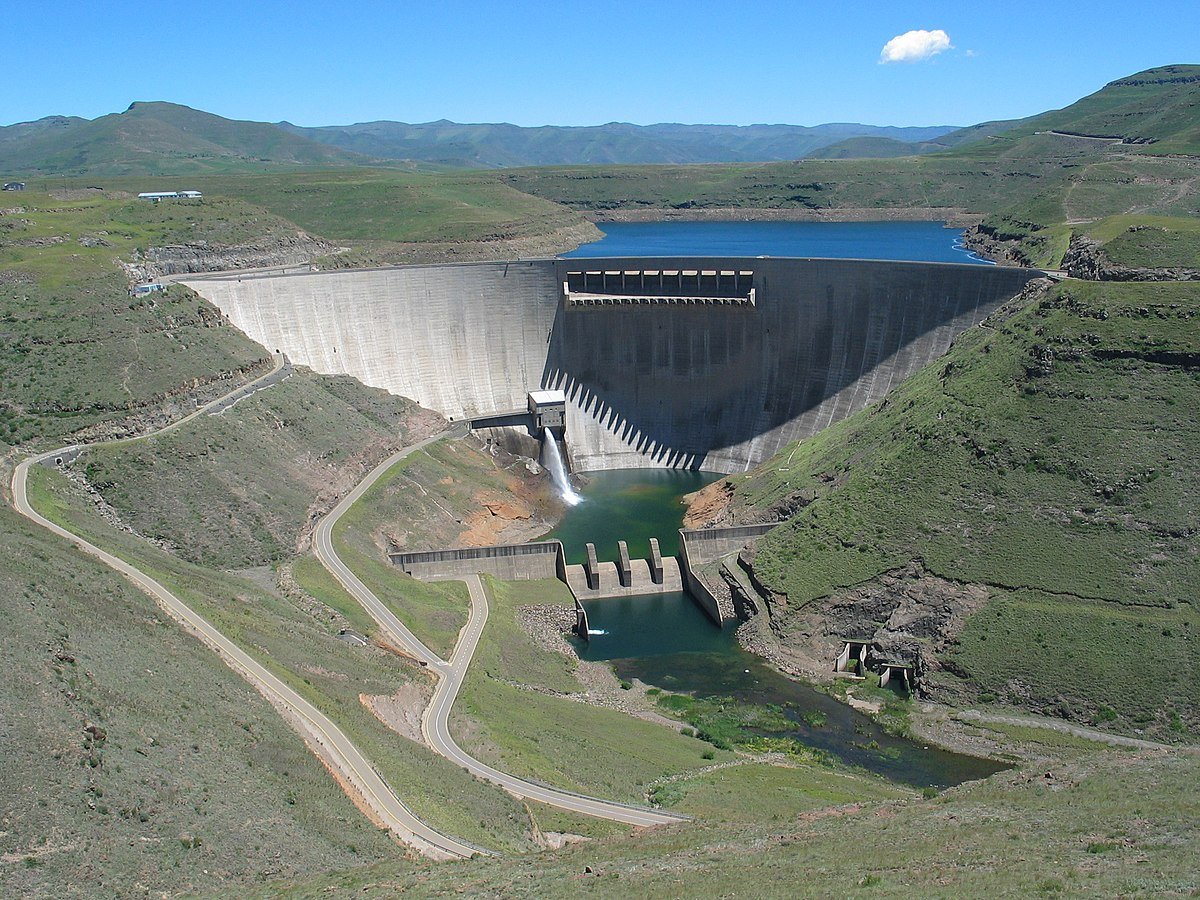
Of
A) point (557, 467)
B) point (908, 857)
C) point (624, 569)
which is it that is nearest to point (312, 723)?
point (908, 857)

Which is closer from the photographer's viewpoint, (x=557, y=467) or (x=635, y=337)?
(x=557, y=467)

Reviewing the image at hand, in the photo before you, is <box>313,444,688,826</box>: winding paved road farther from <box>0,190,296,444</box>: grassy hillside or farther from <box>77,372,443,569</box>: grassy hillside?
<box>0,190,296,444</box>: grassy hillside

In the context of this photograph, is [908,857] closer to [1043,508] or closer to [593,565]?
[1043,508]

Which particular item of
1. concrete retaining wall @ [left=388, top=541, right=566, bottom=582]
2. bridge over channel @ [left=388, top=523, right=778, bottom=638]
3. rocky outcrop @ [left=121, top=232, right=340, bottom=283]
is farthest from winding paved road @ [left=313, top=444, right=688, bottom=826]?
rocky outcrop @ [left=121, top=232, right=340, bottom=283]

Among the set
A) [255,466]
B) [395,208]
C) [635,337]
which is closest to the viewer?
[255,466]

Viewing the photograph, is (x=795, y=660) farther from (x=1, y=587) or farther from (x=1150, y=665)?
(x=1, y=587)

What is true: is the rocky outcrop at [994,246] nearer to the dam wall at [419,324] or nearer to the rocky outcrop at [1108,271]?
the rocky outcrop at [1108,271]
